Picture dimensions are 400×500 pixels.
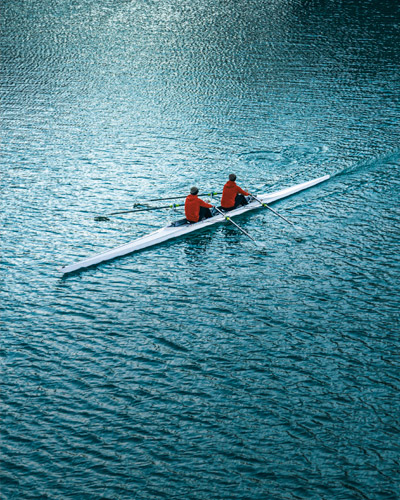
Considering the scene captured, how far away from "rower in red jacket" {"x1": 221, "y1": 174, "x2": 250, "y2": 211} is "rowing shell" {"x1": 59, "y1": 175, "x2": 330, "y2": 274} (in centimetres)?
38

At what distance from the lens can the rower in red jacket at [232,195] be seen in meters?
36.9

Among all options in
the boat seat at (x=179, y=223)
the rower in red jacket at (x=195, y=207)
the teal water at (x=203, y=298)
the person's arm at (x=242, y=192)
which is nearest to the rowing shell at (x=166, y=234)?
the boat seat at (x=179, y=223)

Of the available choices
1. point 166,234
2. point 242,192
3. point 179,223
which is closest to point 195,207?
point 179,223

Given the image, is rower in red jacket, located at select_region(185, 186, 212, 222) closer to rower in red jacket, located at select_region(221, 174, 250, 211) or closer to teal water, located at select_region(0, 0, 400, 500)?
teal water, located at select_region(0, 0, 400, 500)

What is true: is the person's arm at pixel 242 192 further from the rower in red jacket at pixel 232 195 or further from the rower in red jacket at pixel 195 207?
the rower in red jacket at pixel 195 207

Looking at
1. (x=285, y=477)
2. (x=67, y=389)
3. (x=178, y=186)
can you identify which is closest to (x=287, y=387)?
(x=285, y=477)

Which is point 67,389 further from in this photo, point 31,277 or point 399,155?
point 399,155

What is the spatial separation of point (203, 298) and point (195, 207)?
25.2ft

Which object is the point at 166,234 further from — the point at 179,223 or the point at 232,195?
the point at 232,195

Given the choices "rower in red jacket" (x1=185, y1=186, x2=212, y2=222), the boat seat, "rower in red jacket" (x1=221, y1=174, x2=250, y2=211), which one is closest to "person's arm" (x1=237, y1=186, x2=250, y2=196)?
"rower in red jacket" (x1=221, y1=174, x2=250, y2=211)

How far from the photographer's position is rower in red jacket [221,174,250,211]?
36891 mm

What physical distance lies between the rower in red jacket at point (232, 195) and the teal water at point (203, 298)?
1.62m

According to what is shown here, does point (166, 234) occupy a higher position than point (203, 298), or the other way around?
point (166, 234)

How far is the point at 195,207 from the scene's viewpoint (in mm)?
35188
